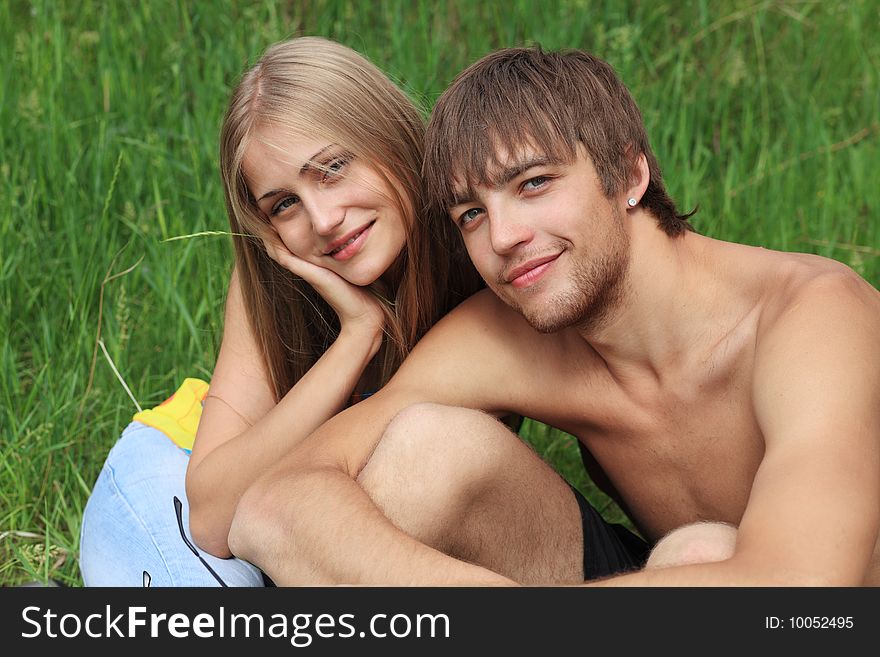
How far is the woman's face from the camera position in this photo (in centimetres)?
314

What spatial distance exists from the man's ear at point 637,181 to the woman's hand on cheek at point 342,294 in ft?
2.68

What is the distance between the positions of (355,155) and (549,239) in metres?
0.67

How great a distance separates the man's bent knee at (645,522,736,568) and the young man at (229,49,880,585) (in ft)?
0.09

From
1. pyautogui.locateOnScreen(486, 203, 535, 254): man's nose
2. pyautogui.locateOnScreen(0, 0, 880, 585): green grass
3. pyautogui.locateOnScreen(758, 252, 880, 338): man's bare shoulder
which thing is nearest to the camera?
pyautogui.locateOnScreen(758, 252, 880, 338): man's bare shoulder

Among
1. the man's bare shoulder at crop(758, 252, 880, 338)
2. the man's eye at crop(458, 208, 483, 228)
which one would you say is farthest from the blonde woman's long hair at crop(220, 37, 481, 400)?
the man's bare shoulder at crop(758, 252, 880, 338)

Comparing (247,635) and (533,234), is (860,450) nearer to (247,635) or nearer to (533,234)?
(533,234)

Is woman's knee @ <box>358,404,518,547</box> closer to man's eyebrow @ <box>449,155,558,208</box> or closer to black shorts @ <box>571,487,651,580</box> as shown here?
black shorts @ <box>571,487,651,580</box>

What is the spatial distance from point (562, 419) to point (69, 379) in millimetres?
1925

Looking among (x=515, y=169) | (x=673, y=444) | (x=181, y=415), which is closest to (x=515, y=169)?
(x=515, y=169)

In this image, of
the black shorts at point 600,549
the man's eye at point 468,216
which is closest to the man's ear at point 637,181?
the man's eye at point 468,216

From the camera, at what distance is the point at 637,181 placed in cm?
302

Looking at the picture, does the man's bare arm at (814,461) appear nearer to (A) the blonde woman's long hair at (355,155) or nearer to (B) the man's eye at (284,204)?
(A) the blonde woman's long hair at (355,155)

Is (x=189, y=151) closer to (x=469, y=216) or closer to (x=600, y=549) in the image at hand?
(x=469, y=216)

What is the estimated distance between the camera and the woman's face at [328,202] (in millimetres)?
3137
